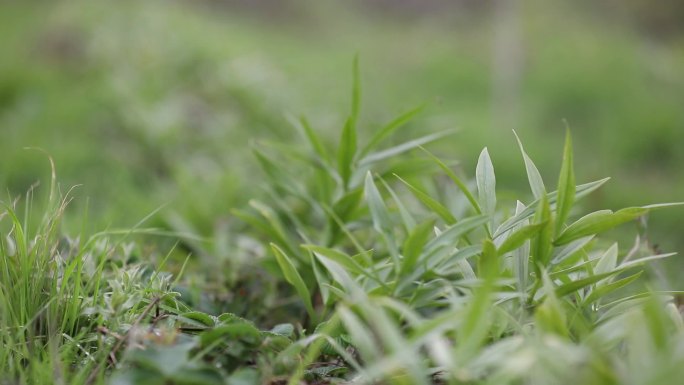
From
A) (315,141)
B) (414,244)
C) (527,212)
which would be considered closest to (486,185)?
(527,212)

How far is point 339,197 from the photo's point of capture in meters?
1.45

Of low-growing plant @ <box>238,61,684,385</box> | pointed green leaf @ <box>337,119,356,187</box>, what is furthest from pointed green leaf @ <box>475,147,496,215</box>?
pointed green leaf @ <box>337,119,356,187</box>

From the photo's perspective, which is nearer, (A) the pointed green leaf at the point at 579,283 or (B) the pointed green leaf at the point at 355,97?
(A) the pointed green leaf at the point at 579,283

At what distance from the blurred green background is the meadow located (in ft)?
0.08

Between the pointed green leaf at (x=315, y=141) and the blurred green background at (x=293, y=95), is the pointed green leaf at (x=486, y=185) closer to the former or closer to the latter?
the blurred green background at (x=293, y=95)

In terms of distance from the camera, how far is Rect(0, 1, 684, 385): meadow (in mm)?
848

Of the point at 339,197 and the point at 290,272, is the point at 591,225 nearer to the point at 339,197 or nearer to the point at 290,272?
the point at 290,272

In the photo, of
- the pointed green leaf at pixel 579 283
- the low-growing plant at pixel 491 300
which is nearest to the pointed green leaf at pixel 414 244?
the low-growing plant at pixel 491 300

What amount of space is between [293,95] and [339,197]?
114 inches

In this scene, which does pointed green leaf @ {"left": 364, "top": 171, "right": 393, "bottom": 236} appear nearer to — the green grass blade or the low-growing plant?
the low-growing plant

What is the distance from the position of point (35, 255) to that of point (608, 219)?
0.89m

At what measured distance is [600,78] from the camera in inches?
214

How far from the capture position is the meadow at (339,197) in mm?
848

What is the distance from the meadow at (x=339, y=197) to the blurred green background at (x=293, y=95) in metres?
0.02
